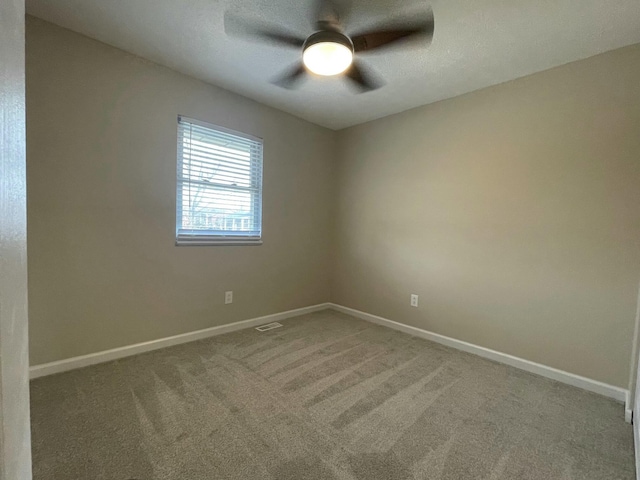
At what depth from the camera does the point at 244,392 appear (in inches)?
72.4

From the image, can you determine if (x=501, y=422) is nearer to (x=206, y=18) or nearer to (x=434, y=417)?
(x=434, y=417)

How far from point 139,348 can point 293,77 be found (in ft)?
8.03

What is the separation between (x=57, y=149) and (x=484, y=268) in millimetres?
3437

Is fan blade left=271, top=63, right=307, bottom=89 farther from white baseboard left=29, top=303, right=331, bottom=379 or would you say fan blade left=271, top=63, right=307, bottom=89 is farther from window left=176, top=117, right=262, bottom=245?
white baseboard left=29, top=303, right=331, bottom=379

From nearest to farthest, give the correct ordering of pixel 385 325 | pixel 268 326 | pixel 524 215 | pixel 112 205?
pixel 112 205
pixel 524 215
pixel 268 326
pixel 385 325

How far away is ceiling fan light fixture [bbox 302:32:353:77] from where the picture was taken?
1581 millimetres

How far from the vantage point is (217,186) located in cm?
274

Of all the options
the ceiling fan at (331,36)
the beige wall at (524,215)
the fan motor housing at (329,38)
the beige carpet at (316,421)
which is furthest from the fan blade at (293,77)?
the beige carpet at (316,421)

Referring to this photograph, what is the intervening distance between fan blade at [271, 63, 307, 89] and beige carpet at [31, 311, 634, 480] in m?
2.16

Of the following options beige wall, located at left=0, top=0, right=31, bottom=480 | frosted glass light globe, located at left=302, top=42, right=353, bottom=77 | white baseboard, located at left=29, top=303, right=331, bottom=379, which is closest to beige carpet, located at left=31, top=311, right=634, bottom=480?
white baseboard, located at left=29, top=303, right=331, bottom=379

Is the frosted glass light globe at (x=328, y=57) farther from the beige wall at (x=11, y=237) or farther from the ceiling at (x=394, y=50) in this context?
the beige wall at (x=11, y=237)

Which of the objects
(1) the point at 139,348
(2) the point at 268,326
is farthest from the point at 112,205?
(2) the point at 268,326

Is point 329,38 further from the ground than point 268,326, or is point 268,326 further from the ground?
point 329,38

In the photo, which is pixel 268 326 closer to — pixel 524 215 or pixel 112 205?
pixel 112 205
